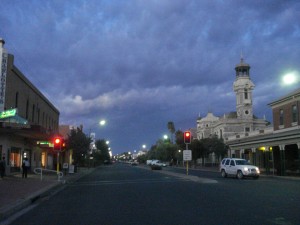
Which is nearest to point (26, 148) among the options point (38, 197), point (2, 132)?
point (2, 132)

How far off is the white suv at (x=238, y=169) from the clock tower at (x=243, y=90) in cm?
4764

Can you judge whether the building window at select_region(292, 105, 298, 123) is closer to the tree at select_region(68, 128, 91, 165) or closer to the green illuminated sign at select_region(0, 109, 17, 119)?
the tree at select_region(68, 128, 91, 165)

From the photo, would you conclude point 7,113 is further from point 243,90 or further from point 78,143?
point 243,90

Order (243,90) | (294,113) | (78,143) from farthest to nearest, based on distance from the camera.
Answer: (243,90) < (78,143) < (294,113)

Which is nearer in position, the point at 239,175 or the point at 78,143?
the point at 239,175

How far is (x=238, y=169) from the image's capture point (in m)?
36.1

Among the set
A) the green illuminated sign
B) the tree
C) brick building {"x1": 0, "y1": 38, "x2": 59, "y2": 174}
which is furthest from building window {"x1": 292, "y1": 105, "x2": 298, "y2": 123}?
the green illuminated sign

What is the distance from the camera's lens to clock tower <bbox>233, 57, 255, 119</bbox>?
285 feet

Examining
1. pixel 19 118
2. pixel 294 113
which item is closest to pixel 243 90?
pixel 294 113

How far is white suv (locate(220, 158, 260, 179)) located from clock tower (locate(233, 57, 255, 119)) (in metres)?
47.6

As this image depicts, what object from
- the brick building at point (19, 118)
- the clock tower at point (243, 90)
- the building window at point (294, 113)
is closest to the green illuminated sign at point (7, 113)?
the brick building at point (19, 118)

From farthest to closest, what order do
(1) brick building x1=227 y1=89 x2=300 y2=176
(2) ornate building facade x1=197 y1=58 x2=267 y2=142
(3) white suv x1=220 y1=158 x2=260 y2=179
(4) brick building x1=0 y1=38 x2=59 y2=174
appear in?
(2) ornate building facade x1=197 y1=58 x2=267 y2=142 → (1) brick building x1=227 y1=89 x2=300 y2=176 → (3) white suv x1=220 y1=158 x2=260 y2=179 → (4) brick building x1=0 y1=38 x2=59 y2=174

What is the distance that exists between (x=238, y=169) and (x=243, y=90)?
179ft

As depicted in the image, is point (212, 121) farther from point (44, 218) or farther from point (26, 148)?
point (44, 218)
